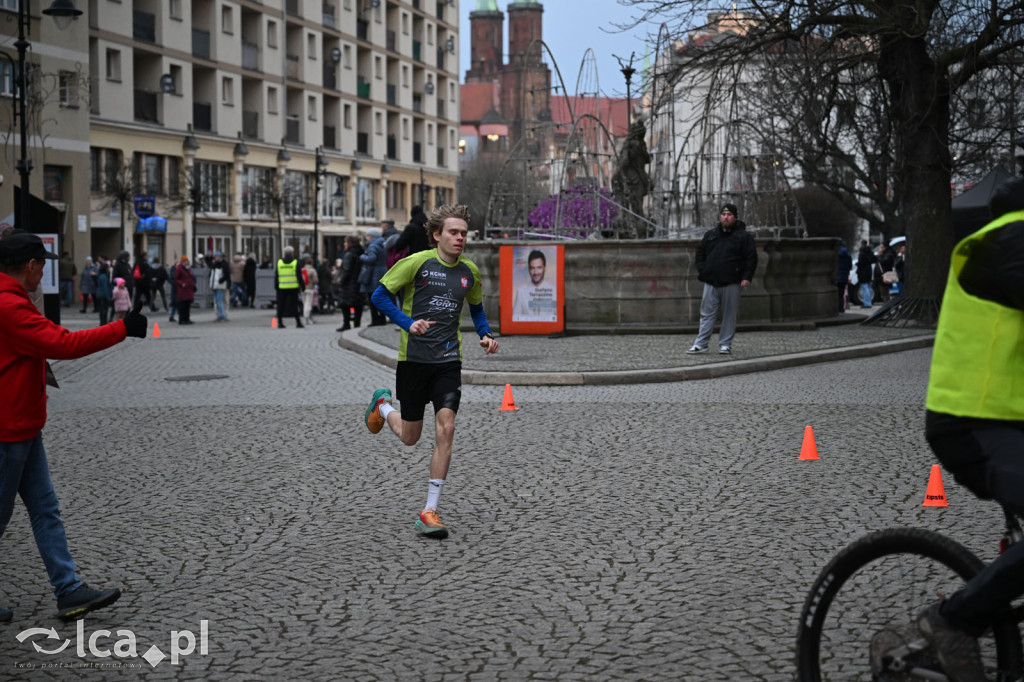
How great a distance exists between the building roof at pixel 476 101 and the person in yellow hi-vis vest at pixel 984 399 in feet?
544

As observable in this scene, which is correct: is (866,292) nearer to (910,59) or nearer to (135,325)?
(910,59)

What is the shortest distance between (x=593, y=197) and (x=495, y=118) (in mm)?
132125

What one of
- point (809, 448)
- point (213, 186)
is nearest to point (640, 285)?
point (809, 448)

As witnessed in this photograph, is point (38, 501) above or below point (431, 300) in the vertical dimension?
below

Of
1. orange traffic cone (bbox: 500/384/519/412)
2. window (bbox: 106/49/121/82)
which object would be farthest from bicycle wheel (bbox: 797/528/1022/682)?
window (bbox: 106/49/121/82)

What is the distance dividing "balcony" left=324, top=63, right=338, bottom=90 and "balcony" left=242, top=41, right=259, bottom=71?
712cm

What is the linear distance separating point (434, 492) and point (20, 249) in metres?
2.64

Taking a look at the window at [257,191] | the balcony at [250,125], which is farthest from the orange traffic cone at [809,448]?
the balcony at [250,125]

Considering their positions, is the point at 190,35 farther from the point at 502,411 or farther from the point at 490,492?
the point at 490,492

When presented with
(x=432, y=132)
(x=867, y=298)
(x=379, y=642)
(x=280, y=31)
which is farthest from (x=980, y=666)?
(x=432, y=132)

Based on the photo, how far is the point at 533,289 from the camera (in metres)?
21.4

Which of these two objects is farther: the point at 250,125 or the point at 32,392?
the point at 250,125

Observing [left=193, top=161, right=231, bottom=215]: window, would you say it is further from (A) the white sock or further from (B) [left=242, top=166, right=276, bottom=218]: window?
(A) the white sock

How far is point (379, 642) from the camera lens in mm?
5188
